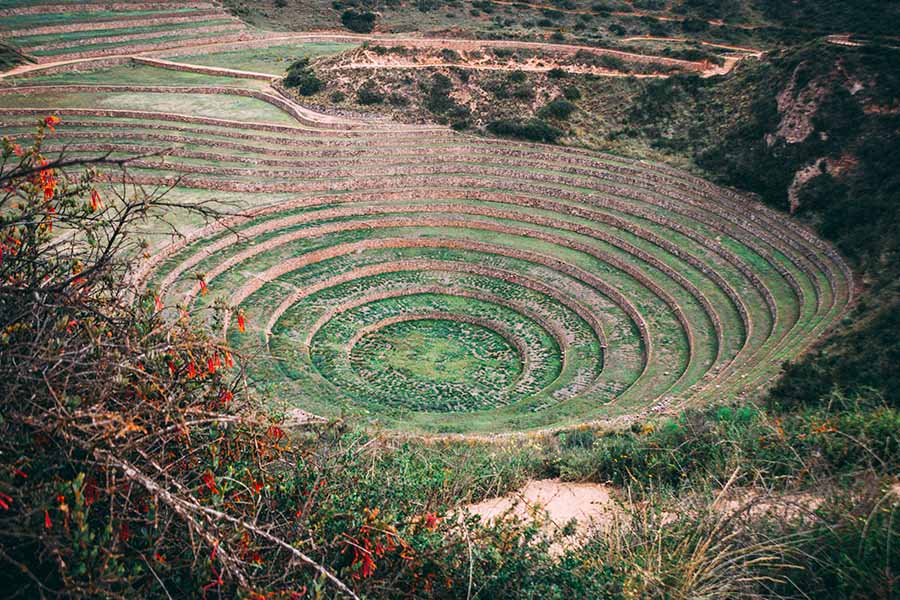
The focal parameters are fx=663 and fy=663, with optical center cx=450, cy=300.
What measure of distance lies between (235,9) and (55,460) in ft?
184

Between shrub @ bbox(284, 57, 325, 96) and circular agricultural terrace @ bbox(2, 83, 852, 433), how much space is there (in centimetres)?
425

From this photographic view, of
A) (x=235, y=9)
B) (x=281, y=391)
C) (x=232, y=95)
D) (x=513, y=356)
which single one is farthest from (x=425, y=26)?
(x=281, y=391)

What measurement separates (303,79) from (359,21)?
18.4 meters

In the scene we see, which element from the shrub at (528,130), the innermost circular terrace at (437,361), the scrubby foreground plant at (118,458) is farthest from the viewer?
the shrub at (528,130)

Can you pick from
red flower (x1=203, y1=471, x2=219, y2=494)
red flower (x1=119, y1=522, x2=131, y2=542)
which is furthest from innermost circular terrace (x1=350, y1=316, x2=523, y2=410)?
red flower (x1=119, y1=522, x2=131, y2=542)

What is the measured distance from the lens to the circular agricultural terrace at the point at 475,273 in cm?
1961

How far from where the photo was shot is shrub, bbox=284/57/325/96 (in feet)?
122

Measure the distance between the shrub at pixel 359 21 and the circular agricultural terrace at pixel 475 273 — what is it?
23160 millimetres

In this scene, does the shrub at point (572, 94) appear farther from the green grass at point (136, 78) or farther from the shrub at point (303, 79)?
the green grass at point (136, 78)

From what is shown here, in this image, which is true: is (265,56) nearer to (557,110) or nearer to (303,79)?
(303,79)

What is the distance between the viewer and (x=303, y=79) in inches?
1499

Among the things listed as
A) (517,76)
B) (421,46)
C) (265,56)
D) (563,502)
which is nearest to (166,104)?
(265,56)

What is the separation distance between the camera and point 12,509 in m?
5.46

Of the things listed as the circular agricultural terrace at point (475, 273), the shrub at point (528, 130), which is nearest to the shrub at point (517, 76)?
the shrub at point (528, 130)
